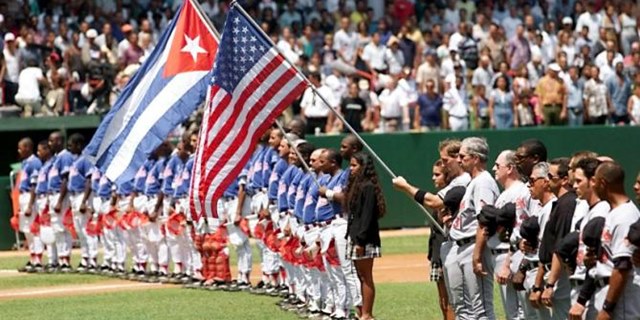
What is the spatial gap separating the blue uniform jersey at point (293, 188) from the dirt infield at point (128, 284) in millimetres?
3432

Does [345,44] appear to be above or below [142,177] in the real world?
above

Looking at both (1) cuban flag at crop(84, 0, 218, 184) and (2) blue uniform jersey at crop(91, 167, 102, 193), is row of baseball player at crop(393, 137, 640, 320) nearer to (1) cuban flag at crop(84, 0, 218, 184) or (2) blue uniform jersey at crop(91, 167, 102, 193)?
(1) cuban flag at crop(84, 0, 218, 184)

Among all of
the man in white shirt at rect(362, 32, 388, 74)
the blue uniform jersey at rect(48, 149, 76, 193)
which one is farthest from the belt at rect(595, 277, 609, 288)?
the man in white shirt at rect(362, 32, 388, 74)

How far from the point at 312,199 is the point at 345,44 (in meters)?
17.0

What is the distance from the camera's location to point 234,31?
631 inches

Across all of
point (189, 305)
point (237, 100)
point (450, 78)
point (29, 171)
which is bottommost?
point (189, 305)

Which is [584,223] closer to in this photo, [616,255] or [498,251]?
[616,255]

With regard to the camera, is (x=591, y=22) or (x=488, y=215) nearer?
(x=488, y=215)

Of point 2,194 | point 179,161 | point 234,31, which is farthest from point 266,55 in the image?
point 2,194

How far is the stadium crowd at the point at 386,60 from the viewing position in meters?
30.4

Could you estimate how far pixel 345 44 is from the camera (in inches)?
1342

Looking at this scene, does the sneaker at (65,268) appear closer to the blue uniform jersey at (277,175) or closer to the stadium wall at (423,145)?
the stadium wall at (423,145)

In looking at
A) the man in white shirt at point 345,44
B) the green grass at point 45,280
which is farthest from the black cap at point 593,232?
the man in white shirt at point 345,44

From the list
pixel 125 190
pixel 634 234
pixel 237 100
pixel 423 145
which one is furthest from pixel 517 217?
pixel 423 145
